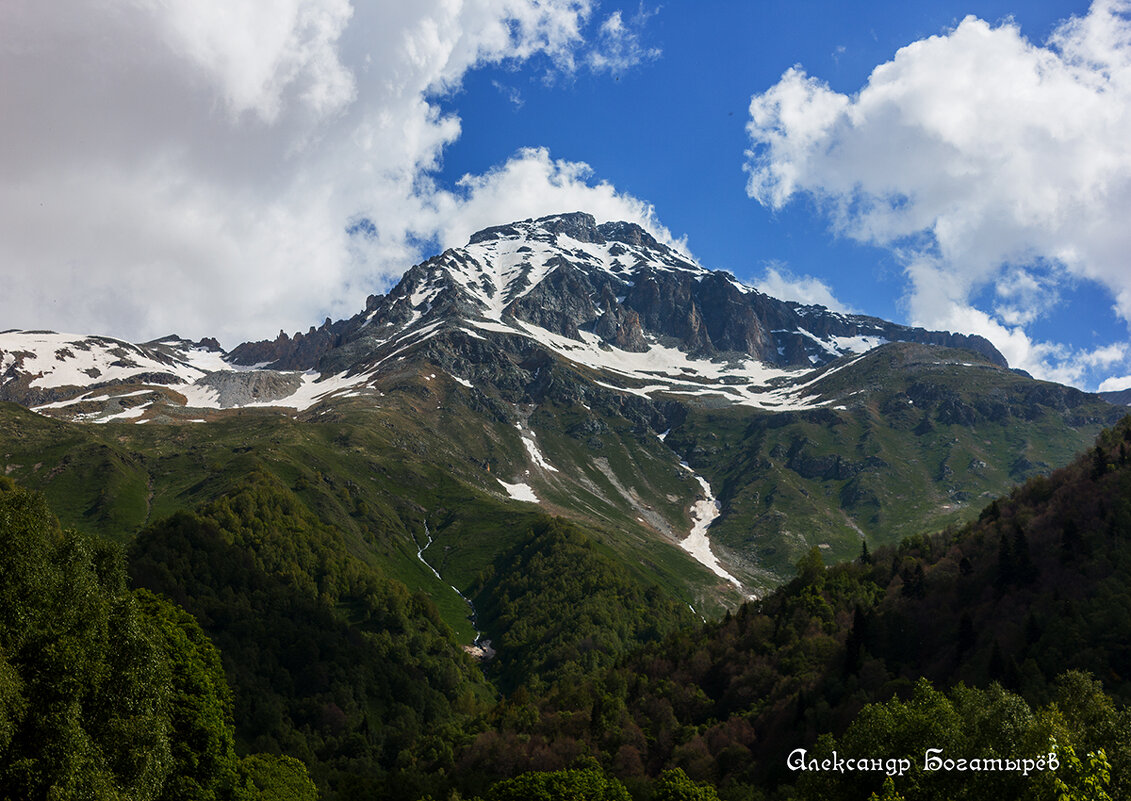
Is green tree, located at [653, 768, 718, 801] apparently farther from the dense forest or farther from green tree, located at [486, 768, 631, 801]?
green tree, located at [486, 768, 631, 801]

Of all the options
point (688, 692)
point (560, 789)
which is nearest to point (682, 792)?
point (560, 789)

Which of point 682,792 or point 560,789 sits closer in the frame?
point 682,792

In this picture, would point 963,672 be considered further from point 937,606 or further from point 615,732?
A: point 615,732

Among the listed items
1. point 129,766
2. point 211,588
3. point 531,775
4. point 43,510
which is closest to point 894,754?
point 531,775

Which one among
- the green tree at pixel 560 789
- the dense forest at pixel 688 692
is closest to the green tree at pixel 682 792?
the dense forest at pixel 688 692

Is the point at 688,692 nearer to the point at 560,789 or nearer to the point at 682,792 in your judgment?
the point at 682,792

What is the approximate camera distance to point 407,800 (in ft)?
376

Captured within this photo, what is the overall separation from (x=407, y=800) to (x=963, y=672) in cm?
9127

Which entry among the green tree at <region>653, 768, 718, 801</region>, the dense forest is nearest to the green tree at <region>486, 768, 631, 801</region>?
the dense forest

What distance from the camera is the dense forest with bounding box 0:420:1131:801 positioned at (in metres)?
48.9

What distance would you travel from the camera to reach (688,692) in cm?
15462

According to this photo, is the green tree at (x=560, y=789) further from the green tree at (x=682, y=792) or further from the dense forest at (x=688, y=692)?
the green tree at (x=682, y=792)

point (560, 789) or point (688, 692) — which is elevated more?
point (688, 692)

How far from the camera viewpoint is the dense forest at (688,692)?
48.9 metres
